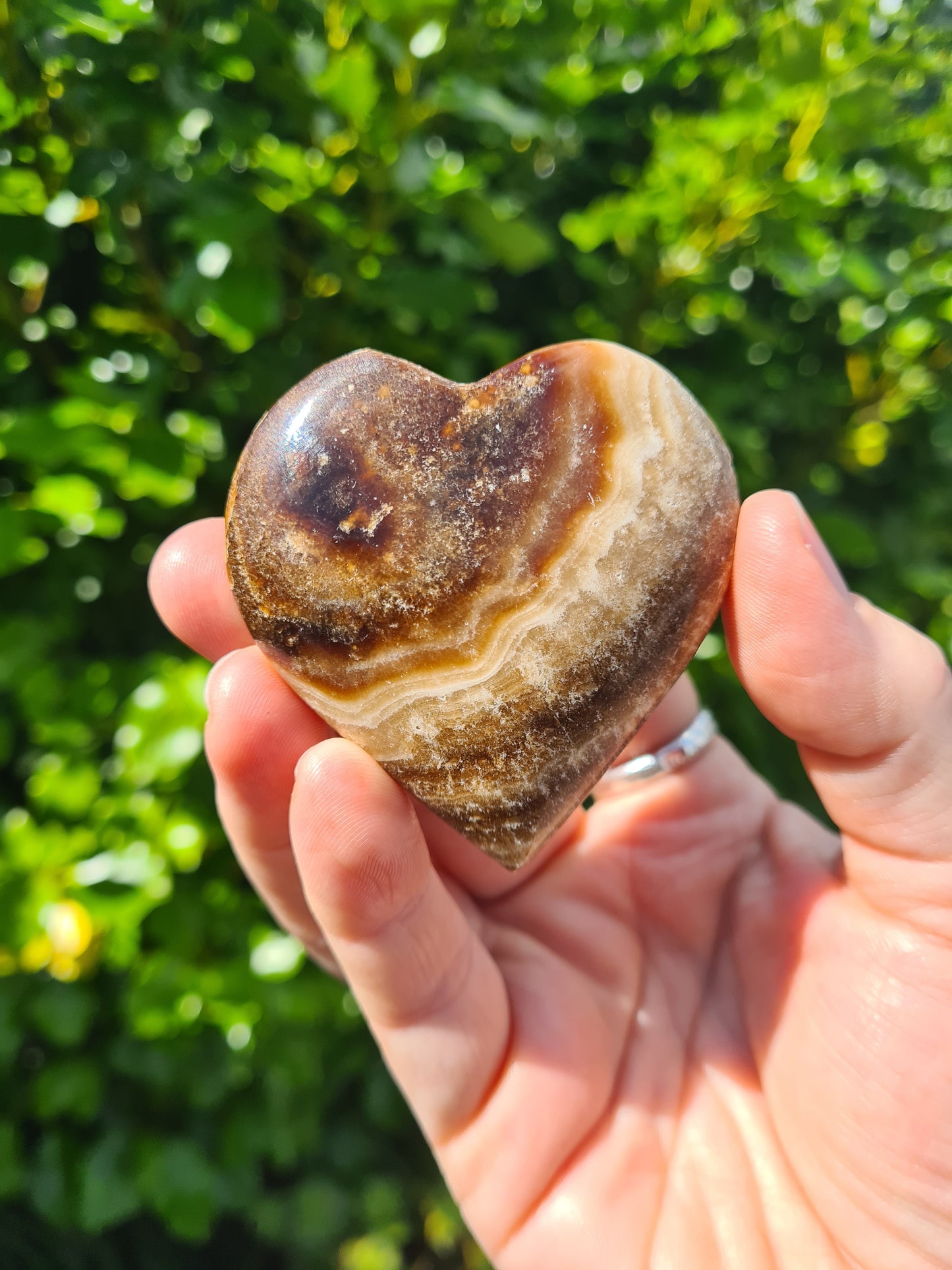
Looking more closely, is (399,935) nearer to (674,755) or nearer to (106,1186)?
(674,755)

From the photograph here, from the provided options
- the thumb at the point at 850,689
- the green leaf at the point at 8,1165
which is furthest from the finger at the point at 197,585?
the green leaf at the point at 8,1165

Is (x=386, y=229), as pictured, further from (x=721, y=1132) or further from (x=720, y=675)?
(x=721, y=1132)

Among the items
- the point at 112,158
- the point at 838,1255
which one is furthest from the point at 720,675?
the point at 112,158

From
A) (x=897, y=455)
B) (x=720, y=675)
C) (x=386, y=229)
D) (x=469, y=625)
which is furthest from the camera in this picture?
(x=897, y=455)

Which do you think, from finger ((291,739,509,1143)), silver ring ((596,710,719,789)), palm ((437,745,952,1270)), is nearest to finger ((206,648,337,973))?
finger ((291,739,509,1143))

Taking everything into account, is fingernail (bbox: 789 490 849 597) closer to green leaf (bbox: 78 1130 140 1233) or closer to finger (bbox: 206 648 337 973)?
finger (bbox: 206 648 337 973)

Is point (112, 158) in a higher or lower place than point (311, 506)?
higher
